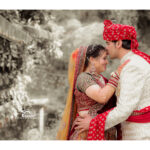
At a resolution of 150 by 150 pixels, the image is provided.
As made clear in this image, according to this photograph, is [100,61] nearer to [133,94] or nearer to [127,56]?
[127,56]

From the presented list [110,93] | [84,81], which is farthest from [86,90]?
[110,93]

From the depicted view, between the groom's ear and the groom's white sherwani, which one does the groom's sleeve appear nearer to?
the groom's white sherwani

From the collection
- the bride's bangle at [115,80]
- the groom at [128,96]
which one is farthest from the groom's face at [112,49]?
the bride's bangle at [115,80]

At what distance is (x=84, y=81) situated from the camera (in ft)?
6.64

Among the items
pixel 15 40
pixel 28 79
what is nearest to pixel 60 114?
pixel 28 79

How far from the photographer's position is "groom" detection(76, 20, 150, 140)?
6.04 feet

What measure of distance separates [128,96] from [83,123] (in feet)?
1.84

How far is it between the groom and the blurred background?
46 centimetres

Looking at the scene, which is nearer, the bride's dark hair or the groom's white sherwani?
the groom's white sherwani

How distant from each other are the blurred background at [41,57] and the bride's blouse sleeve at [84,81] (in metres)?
0.44

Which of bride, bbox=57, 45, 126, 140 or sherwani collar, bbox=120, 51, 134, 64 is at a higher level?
sherwani collar, bbox=120, 51, 134, 64

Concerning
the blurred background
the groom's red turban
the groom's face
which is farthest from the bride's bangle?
the blurred background

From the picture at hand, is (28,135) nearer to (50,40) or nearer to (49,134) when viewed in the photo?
(49,134)

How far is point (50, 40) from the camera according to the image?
8.29 ft
